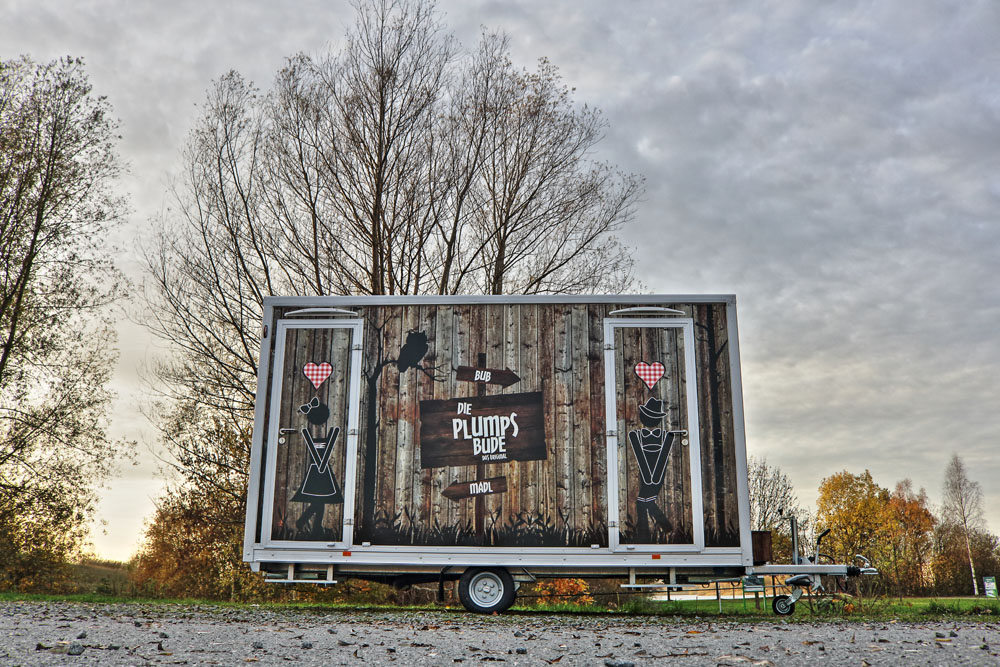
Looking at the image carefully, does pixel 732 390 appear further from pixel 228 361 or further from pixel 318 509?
pixel 228 361

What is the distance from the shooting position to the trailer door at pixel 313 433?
834cm

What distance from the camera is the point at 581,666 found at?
185 inches

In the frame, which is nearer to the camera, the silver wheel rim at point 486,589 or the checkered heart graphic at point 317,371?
the silver wheel rim at point 486,589

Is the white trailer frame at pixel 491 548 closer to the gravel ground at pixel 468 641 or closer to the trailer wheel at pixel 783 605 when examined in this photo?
the gravel ground at pixel 468 641

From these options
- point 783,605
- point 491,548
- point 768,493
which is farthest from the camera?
point 768,493

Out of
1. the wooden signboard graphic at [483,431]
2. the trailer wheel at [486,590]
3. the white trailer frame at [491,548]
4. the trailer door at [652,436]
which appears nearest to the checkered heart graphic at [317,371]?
the white trailer frame at [491,548]

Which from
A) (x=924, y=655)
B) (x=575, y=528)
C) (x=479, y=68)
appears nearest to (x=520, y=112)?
(x=479, y=68)

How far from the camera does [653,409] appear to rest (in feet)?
27.4

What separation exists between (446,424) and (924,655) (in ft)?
16.1

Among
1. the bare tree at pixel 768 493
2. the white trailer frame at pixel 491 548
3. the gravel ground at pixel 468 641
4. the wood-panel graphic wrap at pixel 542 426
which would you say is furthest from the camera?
the bare tree at pixel 768 493

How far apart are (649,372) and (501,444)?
1819mm

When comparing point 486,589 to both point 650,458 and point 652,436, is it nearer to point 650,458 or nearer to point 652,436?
point 650,458

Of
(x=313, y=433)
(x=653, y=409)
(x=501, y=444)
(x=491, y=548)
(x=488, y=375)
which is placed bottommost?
(x=491, y=548)

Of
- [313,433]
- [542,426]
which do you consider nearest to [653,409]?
[542,426]
